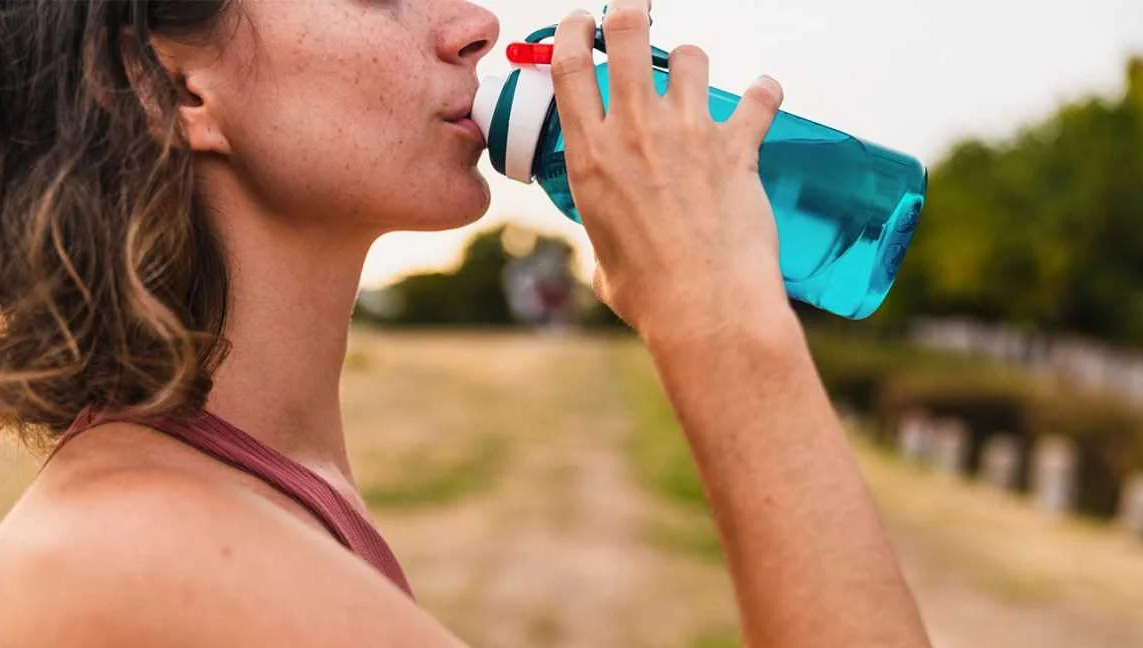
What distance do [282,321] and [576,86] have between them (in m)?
0.55

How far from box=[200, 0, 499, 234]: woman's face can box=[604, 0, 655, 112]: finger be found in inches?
12.2

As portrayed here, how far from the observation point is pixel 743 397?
4.61ft

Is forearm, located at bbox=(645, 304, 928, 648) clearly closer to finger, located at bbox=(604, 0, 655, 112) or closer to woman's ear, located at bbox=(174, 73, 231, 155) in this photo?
finger, located at bbox=(604, 0, 655, 112)

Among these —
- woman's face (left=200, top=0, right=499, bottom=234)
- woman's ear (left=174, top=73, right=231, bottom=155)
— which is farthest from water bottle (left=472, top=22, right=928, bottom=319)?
woman's ear (left=174, top=73, right=231, bottom=155)

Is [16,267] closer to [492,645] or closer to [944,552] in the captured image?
[492,645]

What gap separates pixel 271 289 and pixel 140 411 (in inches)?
12.6

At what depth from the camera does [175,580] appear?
1236 mm

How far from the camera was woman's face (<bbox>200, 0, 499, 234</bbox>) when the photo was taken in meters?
1.63

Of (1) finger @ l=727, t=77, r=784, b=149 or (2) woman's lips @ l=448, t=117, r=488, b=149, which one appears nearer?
(1) finger @ l=727, t=77, r=784, b=149

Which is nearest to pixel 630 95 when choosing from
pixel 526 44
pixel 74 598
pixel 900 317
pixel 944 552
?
pixel 526 44

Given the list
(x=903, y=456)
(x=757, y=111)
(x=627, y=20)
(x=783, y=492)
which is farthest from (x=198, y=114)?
(x=903, y=456)

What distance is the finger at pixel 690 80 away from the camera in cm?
148

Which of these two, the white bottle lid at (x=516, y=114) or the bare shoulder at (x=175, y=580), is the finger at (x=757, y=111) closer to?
the white bottle lid at (x=516, y=114)

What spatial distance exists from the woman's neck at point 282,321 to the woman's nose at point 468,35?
0.28 meters
